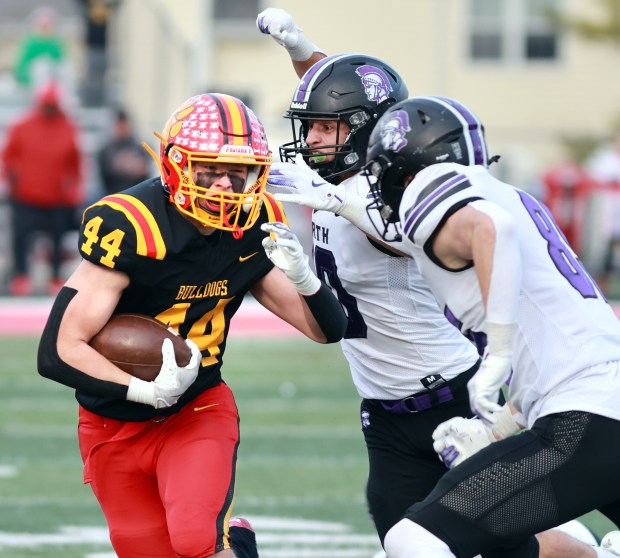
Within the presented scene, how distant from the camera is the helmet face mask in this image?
4078mm

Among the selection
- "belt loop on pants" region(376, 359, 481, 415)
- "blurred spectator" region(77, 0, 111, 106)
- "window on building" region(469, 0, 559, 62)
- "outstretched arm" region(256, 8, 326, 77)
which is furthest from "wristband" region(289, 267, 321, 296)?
"window on building" region(469, 0, 559, 62)

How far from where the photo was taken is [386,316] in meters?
4.44

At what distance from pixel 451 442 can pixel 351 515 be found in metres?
2.38

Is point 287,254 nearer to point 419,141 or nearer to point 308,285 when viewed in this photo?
point 308,285

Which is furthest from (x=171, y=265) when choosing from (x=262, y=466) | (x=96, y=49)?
(x=96, y=49)

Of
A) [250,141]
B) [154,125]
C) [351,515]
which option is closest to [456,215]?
[250,141]

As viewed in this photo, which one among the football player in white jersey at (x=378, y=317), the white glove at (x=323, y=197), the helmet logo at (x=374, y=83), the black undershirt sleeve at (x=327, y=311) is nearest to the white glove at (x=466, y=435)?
the black undershirt sleeve at (x=327, y=311)

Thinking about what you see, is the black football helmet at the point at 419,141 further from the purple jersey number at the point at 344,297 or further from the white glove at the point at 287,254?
the purple jersey number at the point at 344,297

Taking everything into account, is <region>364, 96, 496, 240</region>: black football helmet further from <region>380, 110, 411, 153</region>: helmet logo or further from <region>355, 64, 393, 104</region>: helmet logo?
<region>355, 64, 393, 104</region>: helmet logo

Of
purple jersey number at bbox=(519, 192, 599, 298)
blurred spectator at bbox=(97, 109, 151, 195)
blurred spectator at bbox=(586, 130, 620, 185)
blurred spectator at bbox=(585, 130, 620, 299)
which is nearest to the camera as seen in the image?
purple jersey number at bbox=(519, 192, 599, 298)

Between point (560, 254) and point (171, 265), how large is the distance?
1.17 meters

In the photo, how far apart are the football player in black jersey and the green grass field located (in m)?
1.18

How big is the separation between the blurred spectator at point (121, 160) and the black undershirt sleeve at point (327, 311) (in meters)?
9.13

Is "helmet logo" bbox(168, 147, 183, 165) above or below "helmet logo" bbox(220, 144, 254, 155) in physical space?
below
